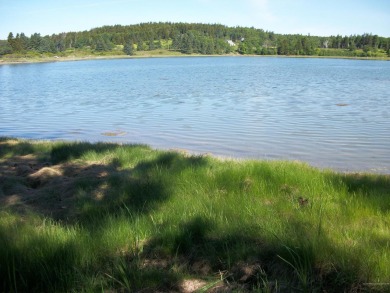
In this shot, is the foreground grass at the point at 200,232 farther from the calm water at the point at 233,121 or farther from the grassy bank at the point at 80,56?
the grassy bank at the point at 80,56

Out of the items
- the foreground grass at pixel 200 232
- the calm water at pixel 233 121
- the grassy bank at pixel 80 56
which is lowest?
the calm water at pixel 233 121

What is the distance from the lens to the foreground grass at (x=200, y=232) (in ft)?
10.4

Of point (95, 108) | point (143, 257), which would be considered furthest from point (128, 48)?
point (143, 257)

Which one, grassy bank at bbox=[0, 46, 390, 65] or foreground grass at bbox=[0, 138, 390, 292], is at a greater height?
grassy bank at bbox=[0, 46, 390, 65]

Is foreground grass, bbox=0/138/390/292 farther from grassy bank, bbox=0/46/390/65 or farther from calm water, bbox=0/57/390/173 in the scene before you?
grassy bank, bbox=0/46/390/65

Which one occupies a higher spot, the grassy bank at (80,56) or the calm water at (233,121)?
the grassy bank at (80,56)

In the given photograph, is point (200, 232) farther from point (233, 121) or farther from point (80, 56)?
point (80, 56)

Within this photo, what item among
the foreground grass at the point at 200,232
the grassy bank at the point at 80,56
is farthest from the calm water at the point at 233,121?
the grassy bank at the point at 80,56

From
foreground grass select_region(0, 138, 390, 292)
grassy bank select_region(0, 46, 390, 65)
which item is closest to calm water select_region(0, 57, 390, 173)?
foreground grass select_region(0, 138, 390, 292)

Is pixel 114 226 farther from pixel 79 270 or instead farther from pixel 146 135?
pixel 146 135

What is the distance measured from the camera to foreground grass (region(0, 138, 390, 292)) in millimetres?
3168

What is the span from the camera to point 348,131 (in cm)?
1698

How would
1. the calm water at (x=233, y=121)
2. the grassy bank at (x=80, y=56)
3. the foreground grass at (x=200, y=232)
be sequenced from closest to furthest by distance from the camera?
the foreground grass at (x=200, y=232) < the calm water at (x=233, y=121) < the grassy bank at (x=80, y=56)

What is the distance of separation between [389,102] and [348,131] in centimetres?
1094
